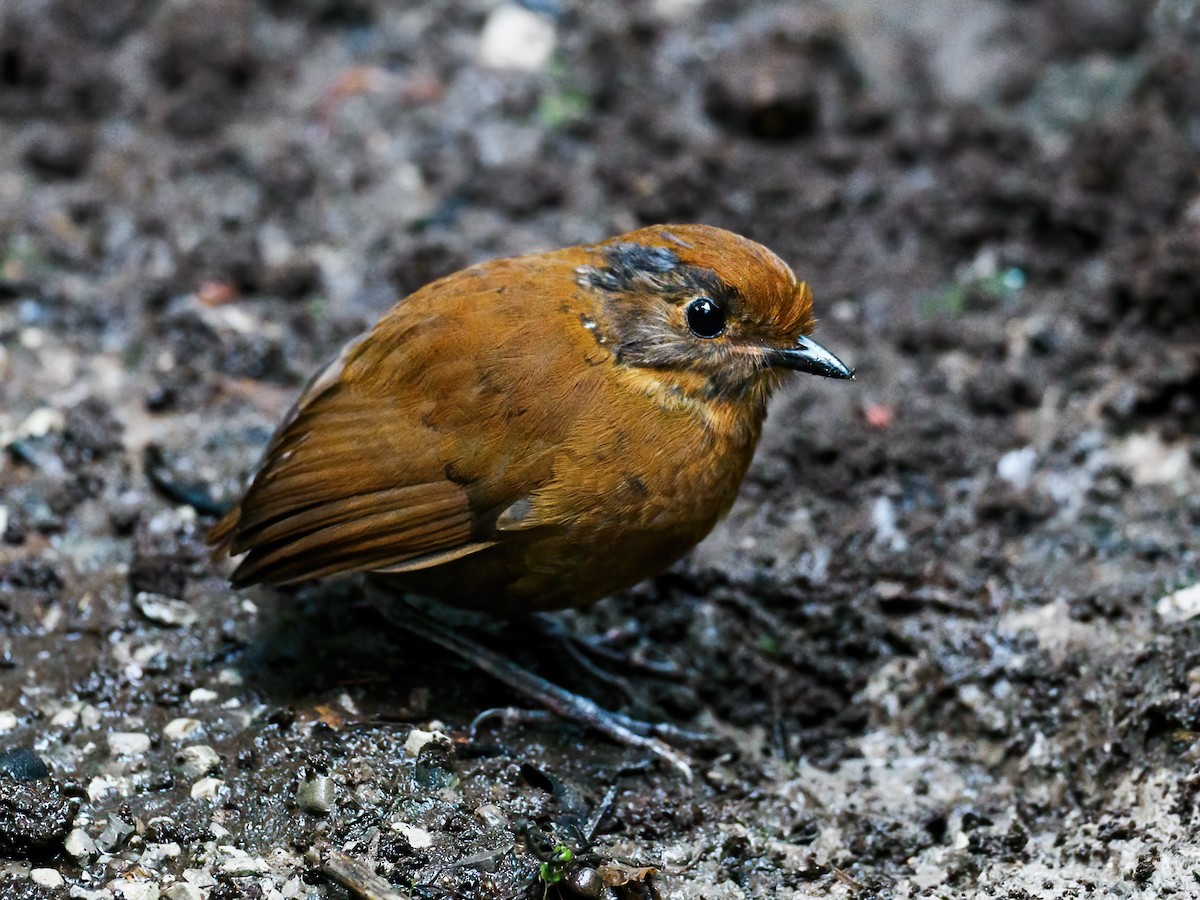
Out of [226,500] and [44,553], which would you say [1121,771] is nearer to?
[226,500]

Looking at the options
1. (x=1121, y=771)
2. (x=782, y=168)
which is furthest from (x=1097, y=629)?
(x=782, y=168)

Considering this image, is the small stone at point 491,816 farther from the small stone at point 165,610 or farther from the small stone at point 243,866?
the small stone at point 165,610

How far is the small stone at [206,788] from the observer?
3.51 m

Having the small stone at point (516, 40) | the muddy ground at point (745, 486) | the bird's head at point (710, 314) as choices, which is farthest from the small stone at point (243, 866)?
the small stone at point (516, 40)

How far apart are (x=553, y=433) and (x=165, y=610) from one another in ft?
4.41

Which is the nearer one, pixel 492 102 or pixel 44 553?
pixel 44 553

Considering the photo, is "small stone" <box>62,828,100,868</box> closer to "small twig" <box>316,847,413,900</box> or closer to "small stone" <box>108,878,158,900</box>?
"small stone" <box>108,878,158,900</box>

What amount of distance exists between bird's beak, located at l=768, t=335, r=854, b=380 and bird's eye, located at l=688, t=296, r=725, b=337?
6.3 inches

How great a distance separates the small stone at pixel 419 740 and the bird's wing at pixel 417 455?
A: 44 cm

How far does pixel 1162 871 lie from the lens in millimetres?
3273

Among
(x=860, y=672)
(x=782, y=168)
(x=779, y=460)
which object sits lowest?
(x=860, y=672)

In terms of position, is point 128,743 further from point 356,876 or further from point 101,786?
point 356,876

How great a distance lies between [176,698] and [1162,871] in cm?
252

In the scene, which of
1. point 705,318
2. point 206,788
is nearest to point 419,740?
point 206,788
